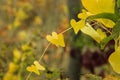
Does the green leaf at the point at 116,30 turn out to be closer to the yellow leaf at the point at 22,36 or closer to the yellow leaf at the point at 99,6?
the yellow leaf at the point at 99,6

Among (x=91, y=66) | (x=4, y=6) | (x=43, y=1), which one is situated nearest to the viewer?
(x=91, y=66)

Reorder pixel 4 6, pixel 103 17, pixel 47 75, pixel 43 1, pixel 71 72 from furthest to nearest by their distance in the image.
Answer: pixel 43 1 → pixel 4 6 → pixel 71 72 → pixel 47 75 → pixel 103 17

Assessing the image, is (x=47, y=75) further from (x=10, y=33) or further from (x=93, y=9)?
(x=10, y=33)

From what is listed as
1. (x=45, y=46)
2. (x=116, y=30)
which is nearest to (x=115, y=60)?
(x=116, y=30)

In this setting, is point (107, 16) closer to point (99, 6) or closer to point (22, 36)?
point (99, 6)

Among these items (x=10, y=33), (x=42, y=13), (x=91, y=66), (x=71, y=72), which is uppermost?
(x=42, y=13)

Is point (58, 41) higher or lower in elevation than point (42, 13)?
lower

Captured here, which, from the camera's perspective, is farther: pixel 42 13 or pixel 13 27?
pixel 42 13

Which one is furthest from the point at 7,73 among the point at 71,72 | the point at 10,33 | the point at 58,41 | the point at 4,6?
the point at 4,6
